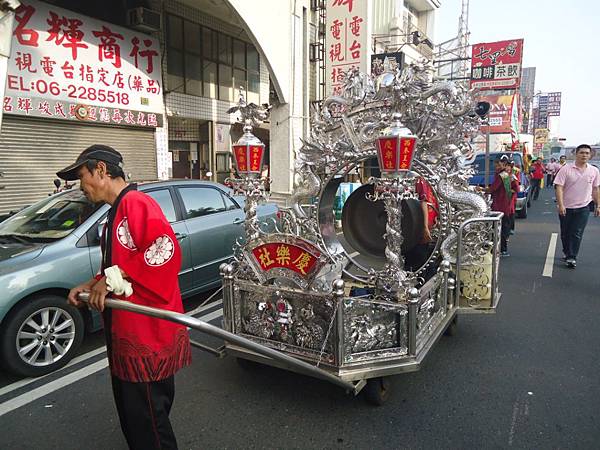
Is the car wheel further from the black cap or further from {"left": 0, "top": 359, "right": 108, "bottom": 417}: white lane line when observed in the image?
the black cap

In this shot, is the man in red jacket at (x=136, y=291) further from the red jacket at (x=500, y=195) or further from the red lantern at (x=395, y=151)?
the red jacket at (x=500, y=195)

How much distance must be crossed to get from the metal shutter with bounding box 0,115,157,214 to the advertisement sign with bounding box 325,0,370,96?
577 centimetres

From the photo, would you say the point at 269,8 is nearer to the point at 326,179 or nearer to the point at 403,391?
the point at 326,179

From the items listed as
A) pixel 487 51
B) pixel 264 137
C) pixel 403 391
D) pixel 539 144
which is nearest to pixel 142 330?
pixel 403 391

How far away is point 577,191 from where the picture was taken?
20.1 feet

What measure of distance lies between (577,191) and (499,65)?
13910 mm

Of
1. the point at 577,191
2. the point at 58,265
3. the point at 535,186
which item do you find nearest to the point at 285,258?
the point at 58,265

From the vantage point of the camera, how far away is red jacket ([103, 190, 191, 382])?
1907 mm

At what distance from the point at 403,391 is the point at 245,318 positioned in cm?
123

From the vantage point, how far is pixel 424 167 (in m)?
3.71

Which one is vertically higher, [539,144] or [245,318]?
[539,144]

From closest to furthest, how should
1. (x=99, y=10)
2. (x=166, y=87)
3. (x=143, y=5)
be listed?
(x=99, y=10)
(x=143, y=5)
(x=166, y=87)

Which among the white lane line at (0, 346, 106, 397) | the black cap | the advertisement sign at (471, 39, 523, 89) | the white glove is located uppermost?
the advertisement sign at (471, 39, 523, 89)

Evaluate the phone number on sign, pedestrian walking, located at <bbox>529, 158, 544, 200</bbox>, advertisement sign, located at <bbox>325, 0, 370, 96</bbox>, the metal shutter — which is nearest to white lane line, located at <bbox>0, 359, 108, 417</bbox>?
the metal shutter
